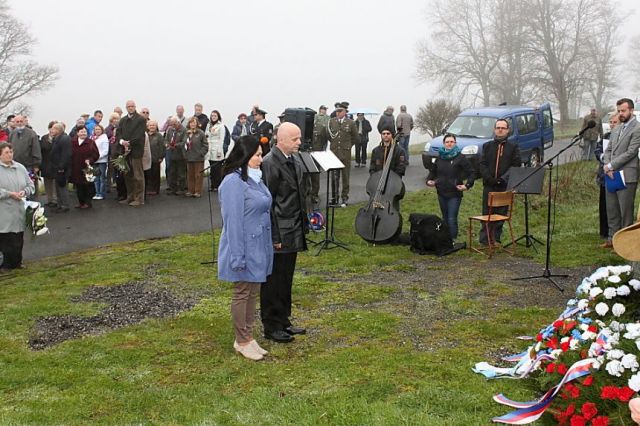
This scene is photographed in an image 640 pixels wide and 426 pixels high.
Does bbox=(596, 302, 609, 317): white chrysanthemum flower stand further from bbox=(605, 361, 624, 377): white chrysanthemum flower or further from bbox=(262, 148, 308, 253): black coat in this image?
Result: bbox=(262, 148, 308, 253): black coat

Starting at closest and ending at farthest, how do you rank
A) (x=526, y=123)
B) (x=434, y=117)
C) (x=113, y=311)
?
(x=113, y=311) < (x=526, y=123) < (x=434, y=117)

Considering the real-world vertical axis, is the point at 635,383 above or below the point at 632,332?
below

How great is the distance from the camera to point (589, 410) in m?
4.45

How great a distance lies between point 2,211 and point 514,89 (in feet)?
159

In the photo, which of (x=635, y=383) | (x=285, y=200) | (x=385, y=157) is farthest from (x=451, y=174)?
(x=635, y=383)

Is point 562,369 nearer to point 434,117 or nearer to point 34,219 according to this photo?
→ point 34,219

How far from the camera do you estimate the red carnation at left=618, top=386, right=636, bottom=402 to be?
4.33 meters

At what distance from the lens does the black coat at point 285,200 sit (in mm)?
6766

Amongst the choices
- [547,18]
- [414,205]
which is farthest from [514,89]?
[414,205]

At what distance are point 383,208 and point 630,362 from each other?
7.08 meters

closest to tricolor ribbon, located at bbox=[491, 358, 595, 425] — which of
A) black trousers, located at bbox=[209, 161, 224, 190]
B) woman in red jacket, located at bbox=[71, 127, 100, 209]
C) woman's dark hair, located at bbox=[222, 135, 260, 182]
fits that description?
woman's dark hair, located at bbox=[222, 135, 260, 182]

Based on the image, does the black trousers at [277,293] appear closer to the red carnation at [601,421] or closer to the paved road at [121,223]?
the red carnation at [601,421]

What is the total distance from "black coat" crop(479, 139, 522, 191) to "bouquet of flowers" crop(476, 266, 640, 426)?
493 cm

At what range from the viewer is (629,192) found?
10.4 metres
